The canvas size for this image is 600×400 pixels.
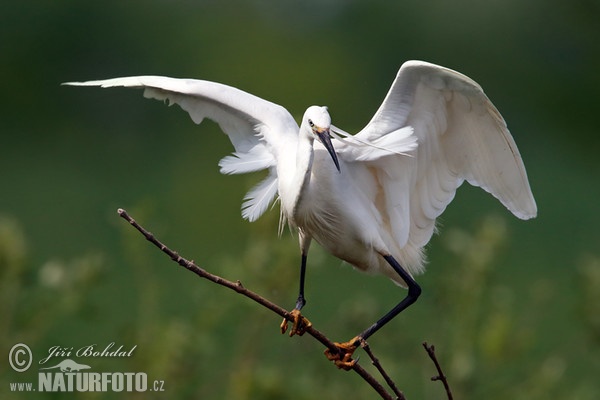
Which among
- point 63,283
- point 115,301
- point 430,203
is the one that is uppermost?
point 430,203

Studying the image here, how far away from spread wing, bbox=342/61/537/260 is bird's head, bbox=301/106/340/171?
17 cm

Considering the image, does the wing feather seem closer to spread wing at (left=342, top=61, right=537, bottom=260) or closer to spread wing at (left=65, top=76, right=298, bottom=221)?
spread wing at (left=342, top=61, right=537, bottom=260)

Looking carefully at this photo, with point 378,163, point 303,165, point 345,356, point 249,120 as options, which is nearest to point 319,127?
point 303,165

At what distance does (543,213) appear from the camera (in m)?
7.11

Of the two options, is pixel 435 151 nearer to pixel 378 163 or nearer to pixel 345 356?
pixel 378 163

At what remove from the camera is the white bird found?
10.5 feet

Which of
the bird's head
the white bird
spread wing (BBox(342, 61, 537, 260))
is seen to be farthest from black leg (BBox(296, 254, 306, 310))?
the bird's head

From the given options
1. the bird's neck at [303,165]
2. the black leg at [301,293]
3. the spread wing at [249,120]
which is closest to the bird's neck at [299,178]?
the bird's neck at [303,165]

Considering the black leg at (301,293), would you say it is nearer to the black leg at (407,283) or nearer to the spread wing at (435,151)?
the black leg at (407,283)

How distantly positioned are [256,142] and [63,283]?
97 cm

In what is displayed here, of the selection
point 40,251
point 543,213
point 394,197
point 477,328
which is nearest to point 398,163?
point 394,197

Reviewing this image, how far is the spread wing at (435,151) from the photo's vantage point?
320cm

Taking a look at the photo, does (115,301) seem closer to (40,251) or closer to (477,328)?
(40,251)

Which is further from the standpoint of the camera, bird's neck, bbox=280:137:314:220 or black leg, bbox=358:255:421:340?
black leg, bbox=358:255:421:340
